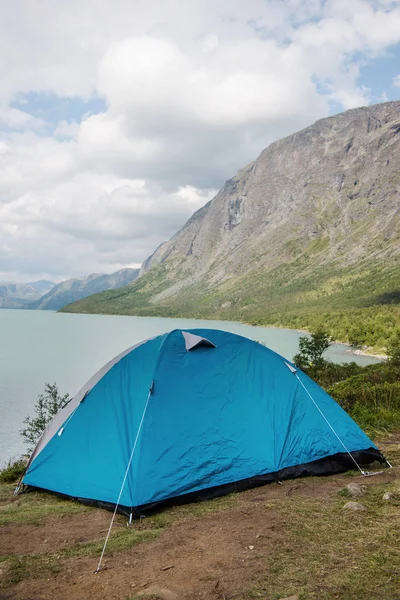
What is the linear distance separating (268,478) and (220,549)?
2.36 metres

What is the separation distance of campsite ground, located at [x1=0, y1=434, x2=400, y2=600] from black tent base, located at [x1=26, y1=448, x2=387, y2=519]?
13 cm

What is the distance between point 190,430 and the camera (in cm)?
688

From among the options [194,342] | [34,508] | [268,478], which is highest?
[194,342]

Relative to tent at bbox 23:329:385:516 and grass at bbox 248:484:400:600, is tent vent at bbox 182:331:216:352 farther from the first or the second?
grass at bbox 248:484:400:600

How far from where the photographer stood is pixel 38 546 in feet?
17.1

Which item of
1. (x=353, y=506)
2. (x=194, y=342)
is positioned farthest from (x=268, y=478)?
(x=194, y=342)

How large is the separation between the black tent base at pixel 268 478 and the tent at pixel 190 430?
0.02 metres

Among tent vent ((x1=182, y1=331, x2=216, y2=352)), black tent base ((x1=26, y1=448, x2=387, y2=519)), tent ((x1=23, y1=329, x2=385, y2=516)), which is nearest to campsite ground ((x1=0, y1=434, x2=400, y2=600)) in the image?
black tent base ((x1=26, y1=448, x2=387, y2=519))

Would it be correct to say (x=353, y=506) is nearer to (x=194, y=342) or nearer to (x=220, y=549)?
(x=220, y=549)

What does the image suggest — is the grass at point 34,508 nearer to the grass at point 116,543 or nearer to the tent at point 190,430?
the tent at point 190,430

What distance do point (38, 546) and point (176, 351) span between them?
11.7 ft

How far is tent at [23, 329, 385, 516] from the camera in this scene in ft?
21.1

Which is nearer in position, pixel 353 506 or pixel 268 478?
pixel 353 506

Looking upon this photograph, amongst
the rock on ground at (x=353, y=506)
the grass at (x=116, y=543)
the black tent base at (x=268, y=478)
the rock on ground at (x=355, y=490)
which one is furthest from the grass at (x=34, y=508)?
the rock on ground at (x=355, y=490)
